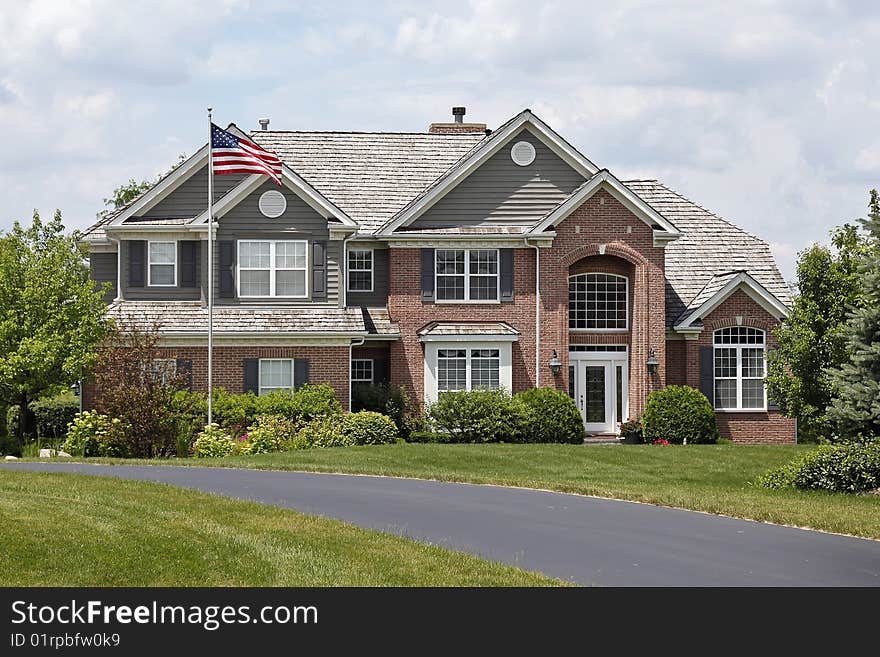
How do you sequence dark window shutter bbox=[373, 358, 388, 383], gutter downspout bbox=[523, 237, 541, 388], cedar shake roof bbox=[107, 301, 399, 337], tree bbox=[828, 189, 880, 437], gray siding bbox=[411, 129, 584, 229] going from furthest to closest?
dark window shutter bbox=[373, 358, 388, 383] < gray siding bbox=[411, 129, 584, 229] < gutter downspout bbox=[523, 237, 541, 388] < cedar shake roof bbox=[107, 301, 399, 337] < tree bbox=[828, 189, 880, 437]

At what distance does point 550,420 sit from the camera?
33.5m

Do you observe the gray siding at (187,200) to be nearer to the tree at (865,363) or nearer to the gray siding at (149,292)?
the gray siding at (149,292)

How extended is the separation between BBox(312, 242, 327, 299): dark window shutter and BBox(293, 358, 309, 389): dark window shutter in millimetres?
1996

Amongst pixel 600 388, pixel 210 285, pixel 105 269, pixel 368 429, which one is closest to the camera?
pixel 368 429

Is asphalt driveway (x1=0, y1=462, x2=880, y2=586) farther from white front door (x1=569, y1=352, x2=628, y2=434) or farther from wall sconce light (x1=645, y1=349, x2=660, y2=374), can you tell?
white front door (x1=569, y1=352, x2=628, y2=434)

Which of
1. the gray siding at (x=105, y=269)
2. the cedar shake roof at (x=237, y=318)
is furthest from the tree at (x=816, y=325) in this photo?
the gray siding at (x=105, y=269)

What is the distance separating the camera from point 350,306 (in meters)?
36.1

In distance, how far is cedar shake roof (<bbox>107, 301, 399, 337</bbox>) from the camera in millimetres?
33688

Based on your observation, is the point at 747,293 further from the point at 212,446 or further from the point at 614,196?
the point at 212,446

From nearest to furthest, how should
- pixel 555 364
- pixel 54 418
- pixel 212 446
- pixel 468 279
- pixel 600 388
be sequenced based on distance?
pixel 212 446 → pixel 555 364 → pixel 468 279 → pixel 600 388 → pixel 54 418

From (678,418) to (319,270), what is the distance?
10813mm

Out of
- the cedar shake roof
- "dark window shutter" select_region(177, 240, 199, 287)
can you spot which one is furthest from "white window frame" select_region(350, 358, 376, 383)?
"dark window shutter" select_region(177, 240, 199, 287)

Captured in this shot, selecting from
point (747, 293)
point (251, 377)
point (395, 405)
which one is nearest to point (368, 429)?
point (395, 405)

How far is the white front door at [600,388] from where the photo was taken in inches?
1431
